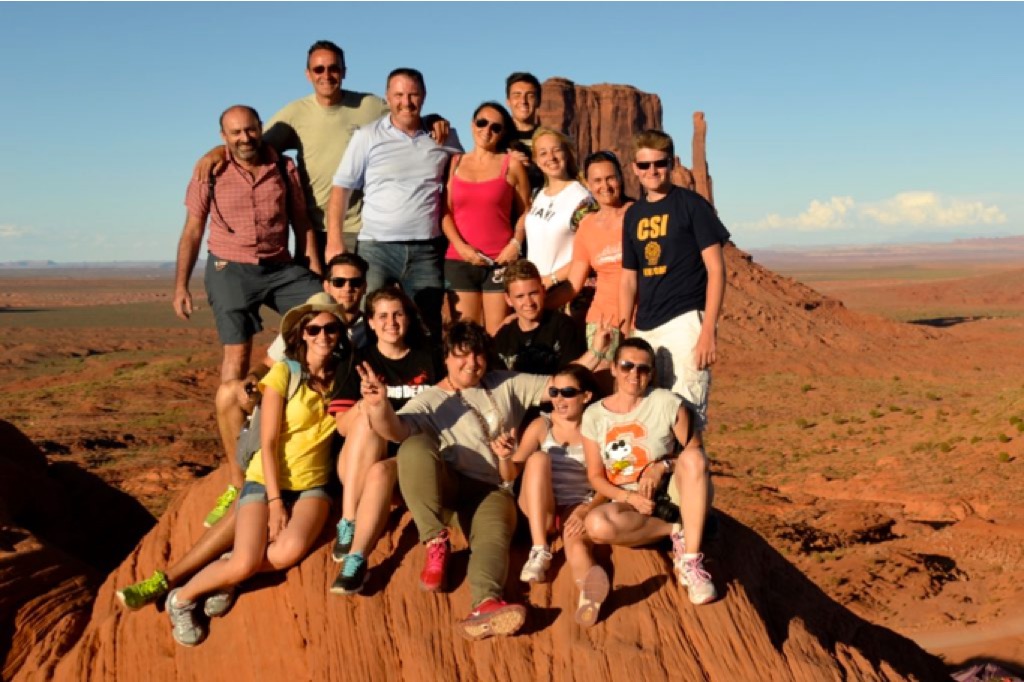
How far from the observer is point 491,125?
6988 mm

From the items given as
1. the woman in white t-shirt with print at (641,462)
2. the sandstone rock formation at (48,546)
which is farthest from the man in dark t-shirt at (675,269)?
the sandstone rock formation at (48,546)

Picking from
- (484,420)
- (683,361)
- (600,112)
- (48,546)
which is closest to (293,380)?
(484,420)

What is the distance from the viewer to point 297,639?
18.7 ft

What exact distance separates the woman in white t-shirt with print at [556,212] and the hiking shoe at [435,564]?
1916 mm

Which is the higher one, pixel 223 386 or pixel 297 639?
pixel 223 386

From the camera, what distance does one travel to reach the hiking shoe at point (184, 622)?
5.84 m

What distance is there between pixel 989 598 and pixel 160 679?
39.7 ft

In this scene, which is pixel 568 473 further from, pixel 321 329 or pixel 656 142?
pixel 656 142

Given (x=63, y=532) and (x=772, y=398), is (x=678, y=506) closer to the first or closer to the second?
(x=63, y=532)

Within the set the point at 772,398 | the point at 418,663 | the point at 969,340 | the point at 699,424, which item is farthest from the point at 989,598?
the point at 969,340

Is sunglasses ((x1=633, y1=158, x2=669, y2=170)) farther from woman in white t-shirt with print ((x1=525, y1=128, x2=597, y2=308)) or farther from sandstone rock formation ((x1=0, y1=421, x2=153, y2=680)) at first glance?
sandstone rock formation ((x1=0, y1=421, x2=153, y2=680))

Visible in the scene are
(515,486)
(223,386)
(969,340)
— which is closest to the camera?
(515,486)

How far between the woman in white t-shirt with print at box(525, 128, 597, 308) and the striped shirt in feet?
5.87

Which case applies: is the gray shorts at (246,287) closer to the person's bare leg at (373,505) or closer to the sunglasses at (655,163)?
the person's bare leg at (373,505)
